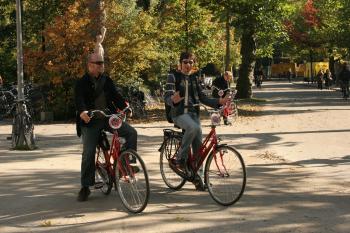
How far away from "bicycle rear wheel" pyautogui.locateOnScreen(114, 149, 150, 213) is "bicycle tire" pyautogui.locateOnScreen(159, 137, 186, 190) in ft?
3.71

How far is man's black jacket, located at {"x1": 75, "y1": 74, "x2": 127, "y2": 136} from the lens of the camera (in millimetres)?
7297

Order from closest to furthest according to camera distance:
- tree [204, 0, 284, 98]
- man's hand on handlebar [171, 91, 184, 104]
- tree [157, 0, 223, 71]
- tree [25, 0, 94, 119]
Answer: man's hand on handlebar [171, 91, 184, 104] < tree [25, 0, 94, 119] < tree [204, 0, 284, 98] < tree [157, 0, 223, 71]

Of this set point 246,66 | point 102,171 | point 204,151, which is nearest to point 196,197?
point 204,151

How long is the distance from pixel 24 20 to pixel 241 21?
32.8ft

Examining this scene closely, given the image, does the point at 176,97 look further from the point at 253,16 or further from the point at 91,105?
the point at 253,16

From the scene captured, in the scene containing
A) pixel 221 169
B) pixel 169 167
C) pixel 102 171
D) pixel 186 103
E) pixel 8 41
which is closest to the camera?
pixel 221 169

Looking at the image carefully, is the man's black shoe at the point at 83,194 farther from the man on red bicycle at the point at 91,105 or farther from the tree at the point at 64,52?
the tree at the point at 64,52

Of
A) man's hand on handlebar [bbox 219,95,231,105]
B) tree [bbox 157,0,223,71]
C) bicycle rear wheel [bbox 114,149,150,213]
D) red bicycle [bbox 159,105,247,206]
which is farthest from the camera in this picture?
tree [bbox 157,0,223,71]

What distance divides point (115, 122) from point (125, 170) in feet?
1.82

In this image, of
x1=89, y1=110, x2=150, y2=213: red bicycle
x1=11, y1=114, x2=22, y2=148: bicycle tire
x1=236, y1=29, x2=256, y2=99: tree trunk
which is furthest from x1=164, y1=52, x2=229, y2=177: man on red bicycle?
x1=236, y1=29, x2=256, y2=99: tree trunk

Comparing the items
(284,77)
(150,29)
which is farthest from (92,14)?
(284,77)

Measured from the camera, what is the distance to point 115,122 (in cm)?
696

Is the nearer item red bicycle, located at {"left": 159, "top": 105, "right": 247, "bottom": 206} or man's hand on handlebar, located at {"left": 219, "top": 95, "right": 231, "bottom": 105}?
red bicycle, located at {"left": 159, "top": 105, "right": 247, "bottom": 206}

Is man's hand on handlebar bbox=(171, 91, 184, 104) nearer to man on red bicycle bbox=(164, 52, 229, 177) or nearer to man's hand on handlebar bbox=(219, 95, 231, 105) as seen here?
man on red bicycle bbox=(164, 52, 229, 177)
